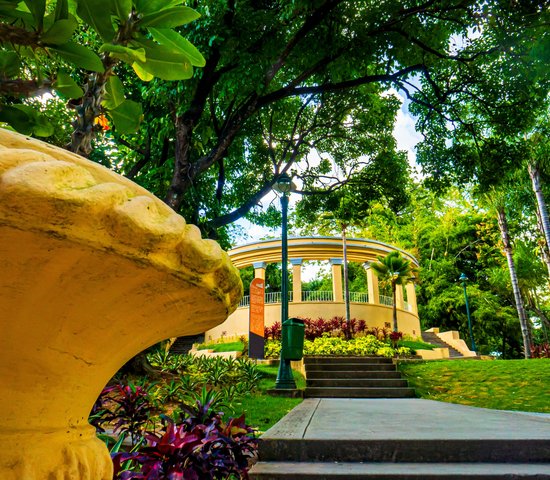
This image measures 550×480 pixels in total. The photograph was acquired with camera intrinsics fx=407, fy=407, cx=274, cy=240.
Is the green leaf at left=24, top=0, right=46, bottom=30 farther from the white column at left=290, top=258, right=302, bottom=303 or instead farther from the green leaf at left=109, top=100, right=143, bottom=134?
the white column at left=290, top=258, right=302, bottom=303

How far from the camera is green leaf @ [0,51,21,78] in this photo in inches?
50.1

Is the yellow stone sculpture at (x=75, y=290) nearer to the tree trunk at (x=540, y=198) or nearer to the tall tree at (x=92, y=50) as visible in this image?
the tall tree at (x=92, y=50)

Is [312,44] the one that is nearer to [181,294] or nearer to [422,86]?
[422,86]

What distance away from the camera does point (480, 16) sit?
7285 millimetres

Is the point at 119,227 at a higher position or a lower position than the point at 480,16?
lower

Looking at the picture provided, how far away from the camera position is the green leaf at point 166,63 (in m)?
1.20

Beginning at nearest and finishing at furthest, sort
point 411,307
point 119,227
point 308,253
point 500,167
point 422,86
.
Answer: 1. point 119,227
2. point 500,167
3. point 422,86
4. point 308,253
5. point 411,307

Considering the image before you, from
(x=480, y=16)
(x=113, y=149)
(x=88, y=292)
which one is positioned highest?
(x=480, y=16)

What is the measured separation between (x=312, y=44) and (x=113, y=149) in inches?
217

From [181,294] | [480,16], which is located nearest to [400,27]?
[480,16]

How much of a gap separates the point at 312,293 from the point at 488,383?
37.6 ft

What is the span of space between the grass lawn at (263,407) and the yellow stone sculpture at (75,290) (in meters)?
4.16

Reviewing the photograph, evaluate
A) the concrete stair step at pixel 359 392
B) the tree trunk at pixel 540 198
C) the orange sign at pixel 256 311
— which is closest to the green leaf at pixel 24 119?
the concrete stair step at pixel 359 392

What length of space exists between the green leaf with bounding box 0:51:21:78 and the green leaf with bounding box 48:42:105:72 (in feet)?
0.98
